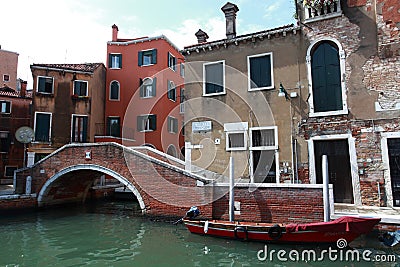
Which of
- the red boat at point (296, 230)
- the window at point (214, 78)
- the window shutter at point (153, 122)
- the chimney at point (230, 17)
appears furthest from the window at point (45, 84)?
the red boat at point (296, 230)

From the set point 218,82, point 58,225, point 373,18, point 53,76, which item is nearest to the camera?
point 373,18

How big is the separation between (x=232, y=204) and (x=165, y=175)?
245cm

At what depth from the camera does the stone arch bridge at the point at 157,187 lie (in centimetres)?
773

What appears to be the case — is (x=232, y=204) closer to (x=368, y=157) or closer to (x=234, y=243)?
(x=234, y=243)

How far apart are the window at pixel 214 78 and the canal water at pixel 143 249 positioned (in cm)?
479

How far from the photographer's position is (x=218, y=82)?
10.9 m

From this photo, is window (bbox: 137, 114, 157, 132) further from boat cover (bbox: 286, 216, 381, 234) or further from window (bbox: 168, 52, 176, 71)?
boat cover (bbox: 286, 216, 381, 234)

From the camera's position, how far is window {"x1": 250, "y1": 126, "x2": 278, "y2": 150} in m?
9.75

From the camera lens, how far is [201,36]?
1209cm

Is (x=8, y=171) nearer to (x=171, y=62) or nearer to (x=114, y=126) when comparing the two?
(x=114, y=126)

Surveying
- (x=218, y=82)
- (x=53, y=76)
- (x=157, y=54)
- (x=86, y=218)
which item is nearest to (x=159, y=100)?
(x=157, y=54)

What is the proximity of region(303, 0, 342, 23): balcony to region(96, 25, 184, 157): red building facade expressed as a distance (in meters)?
9.78

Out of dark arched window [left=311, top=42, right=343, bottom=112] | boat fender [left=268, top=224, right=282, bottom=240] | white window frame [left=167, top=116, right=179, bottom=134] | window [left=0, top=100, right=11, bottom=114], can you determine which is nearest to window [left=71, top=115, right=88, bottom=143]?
white window frame [left=167, top=116, right=179, bottom=134]

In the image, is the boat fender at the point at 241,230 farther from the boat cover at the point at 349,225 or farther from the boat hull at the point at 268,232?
the boat cover at the point at 349,225
